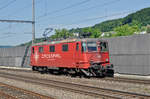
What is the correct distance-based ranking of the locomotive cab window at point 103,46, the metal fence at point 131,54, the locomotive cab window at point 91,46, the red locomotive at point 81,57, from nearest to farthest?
the red locomotive at point 81,57 < the locomotive cab window at point 91,46 < the locomotive cab window at point 103,46 < the metal fence at point 131,54

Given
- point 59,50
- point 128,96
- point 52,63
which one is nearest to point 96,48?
point 59,50

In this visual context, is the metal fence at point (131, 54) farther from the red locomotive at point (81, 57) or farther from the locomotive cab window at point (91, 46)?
the locomotive cab window at point (91, 46)

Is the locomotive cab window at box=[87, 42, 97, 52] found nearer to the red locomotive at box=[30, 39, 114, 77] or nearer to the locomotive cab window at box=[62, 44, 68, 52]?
the red locomotive at box=[30, 39, 114, 77]

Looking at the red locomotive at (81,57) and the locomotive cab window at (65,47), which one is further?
the locomotive cab window at (65,47)

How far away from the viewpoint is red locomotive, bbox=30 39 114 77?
17016 millimetres

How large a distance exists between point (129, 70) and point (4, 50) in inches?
1245

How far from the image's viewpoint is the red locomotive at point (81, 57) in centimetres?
1702

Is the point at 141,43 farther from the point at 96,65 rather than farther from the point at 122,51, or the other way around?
the point at 96,65

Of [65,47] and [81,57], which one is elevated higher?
[65,47]

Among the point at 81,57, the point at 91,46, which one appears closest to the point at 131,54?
the point at 91,46

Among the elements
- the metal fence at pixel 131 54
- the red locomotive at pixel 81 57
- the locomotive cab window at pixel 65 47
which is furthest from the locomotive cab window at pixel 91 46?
the metal fence at pixel 131 54

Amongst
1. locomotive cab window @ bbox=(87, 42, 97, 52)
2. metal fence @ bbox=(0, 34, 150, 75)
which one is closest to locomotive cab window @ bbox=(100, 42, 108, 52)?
locomotive cab window @ bbox=(87, 42, 97, 52)

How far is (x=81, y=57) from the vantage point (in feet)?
56.5

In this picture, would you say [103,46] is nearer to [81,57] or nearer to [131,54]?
[81,57]
